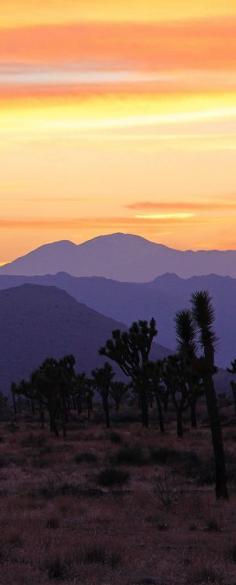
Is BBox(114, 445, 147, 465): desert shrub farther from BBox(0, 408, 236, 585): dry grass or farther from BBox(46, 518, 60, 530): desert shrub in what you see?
BBox(46, 518, 60, 530): desert shrub

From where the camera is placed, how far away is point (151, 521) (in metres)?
Result: 19.9

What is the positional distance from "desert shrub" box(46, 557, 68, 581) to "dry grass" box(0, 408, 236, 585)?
0.05 feet

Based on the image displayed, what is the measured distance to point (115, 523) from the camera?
19.3m

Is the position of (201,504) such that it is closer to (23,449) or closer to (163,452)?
(163,452)

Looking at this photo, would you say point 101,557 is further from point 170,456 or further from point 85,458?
point 85,458

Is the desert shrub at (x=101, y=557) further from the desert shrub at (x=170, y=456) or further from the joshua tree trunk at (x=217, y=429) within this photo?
the desert shrub at (x=170, y=456)

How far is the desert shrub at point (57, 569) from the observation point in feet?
45.4

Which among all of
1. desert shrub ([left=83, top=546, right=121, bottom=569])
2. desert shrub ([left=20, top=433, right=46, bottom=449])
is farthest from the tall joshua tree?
desert shrub ([left=20, top=433, right=46, bottom=449])

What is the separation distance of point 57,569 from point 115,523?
5.35 meters

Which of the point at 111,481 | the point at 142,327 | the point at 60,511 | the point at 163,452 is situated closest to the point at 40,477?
the point at 111,481

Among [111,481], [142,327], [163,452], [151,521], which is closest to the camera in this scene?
[151,521]

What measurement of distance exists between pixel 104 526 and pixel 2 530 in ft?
6.90

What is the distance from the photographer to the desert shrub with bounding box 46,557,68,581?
13.8m

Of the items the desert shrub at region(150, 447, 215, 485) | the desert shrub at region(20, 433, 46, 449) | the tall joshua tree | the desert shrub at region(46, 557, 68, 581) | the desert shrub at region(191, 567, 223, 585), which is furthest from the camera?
the desert shrub at region(20, 433, 46, 449)
